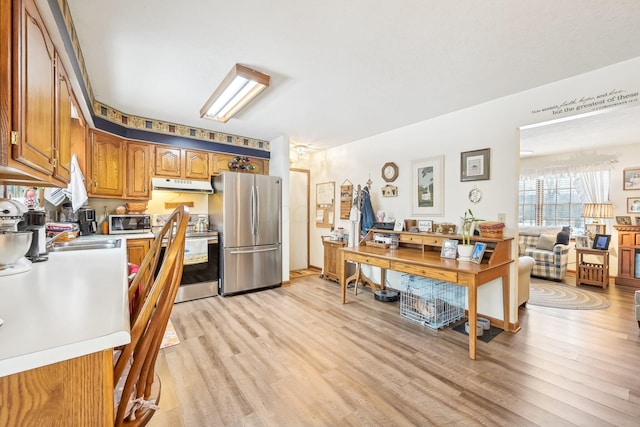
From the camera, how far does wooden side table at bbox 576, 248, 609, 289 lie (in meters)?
4.14

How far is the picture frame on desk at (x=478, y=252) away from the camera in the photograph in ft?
8.35

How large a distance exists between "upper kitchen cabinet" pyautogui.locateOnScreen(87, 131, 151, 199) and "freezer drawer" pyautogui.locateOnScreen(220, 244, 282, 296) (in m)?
1.48

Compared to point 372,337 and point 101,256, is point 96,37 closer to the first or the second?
point 101,256

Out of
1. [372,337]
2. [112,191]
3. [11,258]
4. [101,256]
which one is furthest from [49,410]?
[112,191]

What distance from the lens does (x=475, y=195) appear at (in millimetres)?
2996

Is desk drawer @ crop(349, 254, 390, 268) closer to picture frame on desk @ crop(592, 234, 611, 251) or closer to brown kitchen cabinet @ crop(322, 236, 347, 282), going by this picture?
brown kitchen cabinet @ crop(322, 236, 347, 282)

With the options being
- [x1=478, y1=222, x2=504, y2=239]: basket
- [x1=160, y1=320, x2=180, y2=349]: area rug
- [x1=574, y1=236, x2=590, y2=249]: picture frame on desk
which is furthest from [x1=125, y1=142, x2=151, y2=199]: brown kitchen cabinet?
[x1=574, y1=236, x2=590, y2=249]: picture frame on desk

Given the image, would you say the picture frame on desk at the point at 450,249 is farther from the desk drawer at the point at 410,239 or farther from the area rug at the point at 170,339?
the area rug at the point at 170,339

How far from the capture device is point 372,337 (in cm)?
253

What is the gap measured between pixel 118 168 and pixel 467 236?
14.0 feet

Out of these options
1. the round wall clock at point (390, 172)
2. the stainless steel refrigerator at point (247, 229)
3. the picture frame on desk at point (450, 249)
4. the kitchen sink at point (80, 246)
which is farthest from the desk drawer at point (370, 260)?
the kitchen sink at point (80, 246)

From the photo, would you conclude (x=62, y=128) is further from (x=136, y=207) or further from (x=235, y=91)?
(x=136, y=207)

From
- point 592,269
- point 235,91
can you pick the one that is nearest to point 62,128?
point 235,91

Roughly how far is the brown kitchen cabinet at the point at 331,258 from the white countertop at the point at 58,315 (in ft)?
11.0
